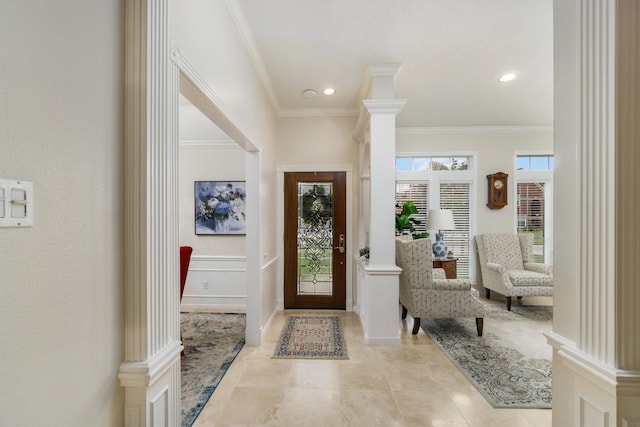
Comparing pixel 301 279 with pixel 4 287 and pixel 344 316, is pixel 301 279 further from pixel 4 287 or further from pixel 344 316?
pixel 4 287

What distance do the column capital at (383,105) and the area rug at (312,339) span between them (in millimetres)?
2441

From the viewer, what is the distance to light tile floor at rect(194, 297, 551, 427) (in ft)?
6.19

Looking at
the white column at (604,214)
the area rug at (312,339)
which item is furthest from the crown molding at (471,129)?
the white column at (604,214)

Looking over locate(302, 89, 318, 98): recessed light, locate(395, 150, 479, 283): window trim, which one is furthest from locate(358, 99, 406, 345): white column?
locate(395, 150, 479, 283): window trim

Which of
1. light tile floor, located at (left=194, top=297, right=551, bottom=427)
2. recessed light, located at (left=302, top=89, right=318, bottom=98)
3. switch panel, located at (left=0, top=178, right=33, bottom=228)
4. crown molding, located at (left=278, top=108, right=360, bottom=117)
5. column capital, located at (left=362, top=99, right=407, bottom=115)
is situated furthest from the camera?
crown molding, located at (left=278, top=108, right=360, bottom=117)

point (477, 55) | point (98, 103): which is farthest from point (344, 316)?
point (98, 103)

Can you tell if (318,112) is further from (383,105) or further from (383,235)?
(383,235)

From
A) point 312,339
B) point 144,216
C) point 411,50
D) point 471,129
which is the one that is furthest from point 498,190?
point 144,216

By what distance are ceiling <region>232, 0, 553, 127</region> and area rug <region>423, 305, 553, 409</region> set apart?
113 inches

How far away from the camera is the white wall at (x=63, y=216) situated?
67 centimetres

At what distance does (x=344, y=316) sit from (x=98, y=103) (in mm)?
3607

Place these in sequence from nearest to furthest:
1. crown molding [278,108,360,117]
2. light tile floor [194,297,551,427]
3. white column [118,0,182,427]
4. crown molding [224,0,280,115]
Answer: white column [118,0,182,427], light tile floor [194,297,551,427], crown molding [224,0,280,115], crown molding [278,108,360,117]

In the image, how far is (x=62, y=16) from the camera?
79cm

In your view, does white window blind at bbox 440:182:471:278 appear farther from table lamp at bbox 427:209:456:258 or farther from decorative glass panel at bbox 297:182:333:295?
decorative glass panel at bbox 297:182:333:295
